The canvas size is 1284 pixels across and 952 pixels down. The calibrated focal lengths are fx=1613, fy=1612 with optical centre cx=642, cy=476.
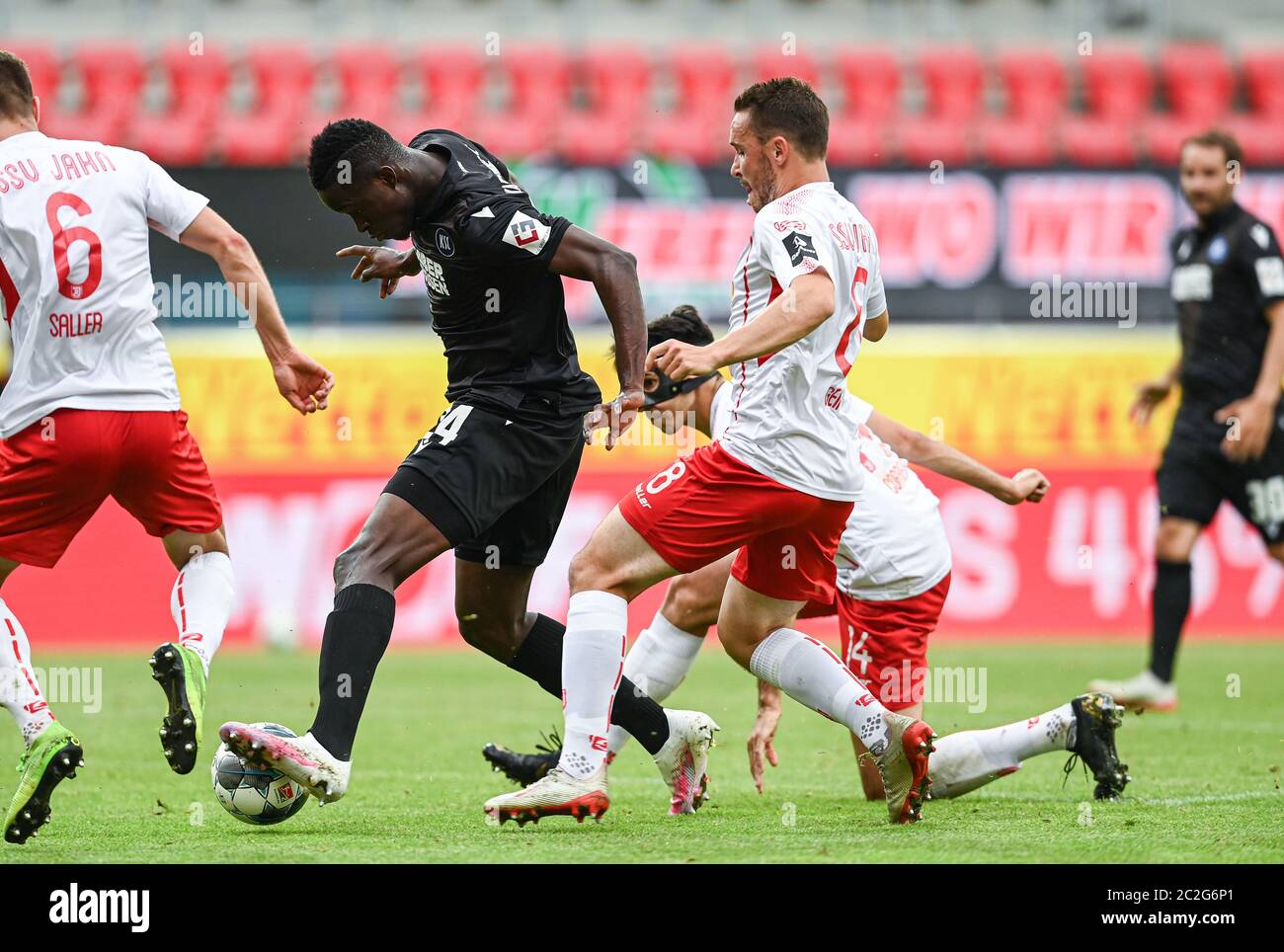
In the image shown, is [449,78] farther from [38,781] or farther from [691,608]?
Result: [38,781]

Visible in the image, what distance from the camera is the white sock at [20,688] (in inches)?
190

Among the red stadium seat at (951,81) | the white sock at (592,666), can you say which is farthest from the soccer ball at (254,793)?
the red stadium seat at (951,81)

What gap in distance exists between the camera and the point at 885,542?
5941mm

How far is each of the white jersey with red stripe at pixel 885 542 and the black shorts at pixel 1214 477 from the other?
9.95ft

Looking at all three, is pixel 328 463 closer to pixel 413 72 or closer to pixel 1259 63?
pixel 413 72

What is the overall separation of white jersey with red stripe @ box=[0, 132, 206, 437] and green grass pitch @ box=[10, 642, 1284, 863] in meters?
1.39

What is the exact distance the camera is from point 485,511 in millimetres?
4969

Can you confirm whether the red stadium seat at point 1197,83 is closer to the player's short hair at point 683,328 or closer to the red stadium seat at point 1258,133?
the red stadium seat at point 1258,133

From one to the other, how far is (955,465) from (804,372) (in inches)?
42.6

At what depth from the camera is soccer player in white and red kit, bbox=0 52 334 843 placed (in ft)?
16.3

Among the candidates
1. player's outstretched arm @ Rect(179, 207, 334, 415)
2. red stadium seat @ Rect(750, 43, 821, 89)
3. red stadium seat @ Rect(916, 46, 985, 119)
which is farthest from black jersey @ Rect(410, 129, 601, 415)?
red stadium seat @ Rect(916, 46, 985, 119)

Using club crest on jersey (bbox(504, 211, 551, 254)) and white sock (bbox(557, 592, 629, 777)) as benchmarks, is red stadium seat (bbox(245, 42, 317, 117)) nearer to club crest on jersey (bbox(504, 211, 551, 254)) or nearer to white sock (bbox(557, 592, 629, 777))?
club crest on jersey (bbox(504, 211, 551, 254))
